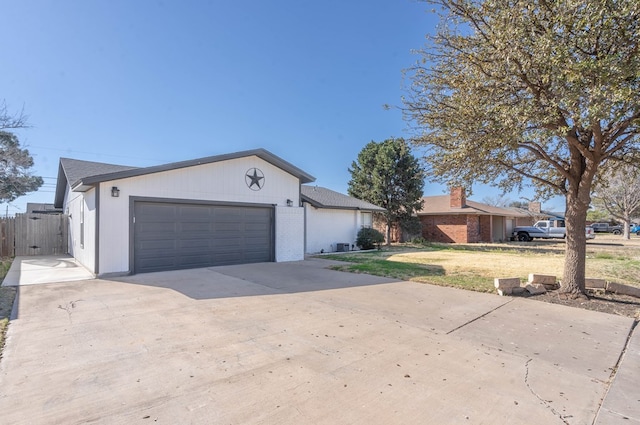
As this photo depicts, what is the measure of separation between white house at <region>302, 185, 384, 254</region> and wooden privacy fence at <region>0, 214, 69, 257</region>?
12283 mm

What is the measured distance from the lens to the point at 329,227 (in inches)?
717

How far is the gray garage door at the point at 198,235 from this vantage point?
10016 mm

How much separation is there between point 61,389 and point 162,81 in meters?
12.6

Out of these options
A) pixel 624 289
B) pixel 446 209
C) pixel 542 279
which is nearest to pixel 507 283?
pixel 542 279

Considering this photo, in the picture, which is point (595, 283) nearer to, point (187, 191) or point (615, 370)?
point (615, 370)

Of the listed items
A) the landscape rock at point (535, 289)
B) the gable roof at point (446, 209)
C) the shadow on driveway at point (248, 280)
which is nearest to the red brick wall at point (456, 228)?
the gable roof at point (446, 209)

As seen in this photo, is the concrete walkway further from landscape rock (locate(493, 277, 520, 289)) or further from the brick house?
the brick house

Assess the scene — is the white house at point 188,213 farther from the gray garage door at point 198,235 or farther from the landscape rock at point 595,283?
the landscape rock at point 595,283

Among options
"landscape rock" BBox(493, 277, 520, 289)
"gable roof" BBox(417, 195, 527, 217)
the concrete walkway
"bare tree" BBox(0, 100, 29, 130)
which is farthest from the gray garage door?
"gable roof" BBox(417, 195, 527, 217)

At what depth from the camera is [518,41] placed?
5820mm

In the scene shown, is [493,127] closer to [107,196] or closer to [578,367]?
[578,367]

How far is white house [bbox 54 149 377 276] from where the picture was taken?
944 centimetres

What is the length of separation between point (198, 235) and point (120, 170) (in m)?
5.25

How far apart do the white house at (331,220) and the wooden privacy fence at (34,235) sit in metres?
12.3
